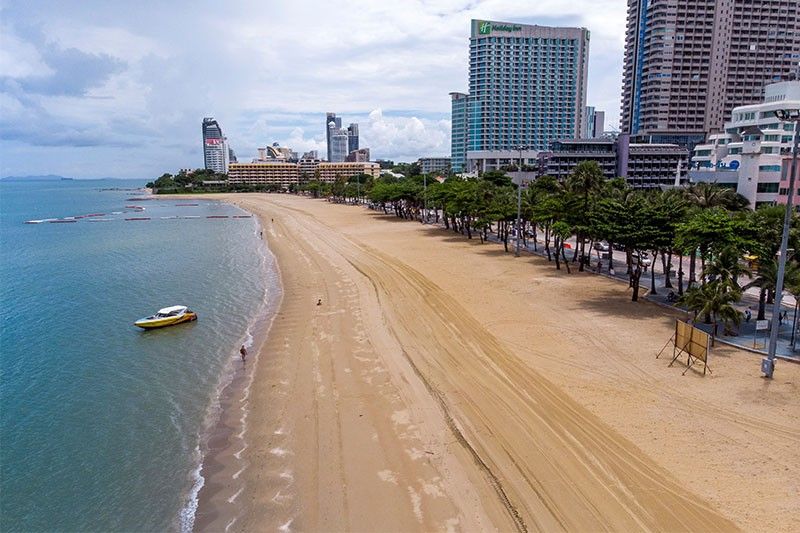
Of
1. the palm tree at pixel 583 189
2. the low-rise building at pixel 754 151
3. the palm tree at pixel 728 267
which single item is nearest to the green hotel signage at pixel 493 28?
the low-rise building at pixel 754 151

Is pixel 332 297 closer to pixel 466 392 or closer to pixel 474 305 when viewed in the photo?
pixel 474 305

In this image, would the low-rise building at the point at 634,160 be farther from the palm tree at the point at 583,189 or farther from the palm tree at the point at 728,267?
the palm tree at the point at 728,267

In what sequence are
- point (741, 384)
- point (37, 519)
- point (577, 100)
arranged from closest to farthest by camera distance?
point (37, 519) < point (741, 384) < point (577, 100)

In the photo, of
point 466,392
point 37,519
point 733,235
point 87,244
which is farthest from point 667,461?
point 87,244

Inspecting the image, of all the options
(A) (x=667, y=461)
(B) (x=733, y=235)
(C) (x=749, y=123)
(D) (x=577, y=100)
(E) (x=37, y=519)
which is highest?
(D) (x=577, y=100)

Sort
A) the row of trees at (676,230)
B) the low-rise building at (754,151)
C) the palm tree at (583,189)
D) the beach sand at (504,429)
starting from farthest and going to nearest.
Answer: the low-rise building at (754,151) → the palm tree at (583,189) → the row of trees at (676,230) → the beach sand at (504,429)
